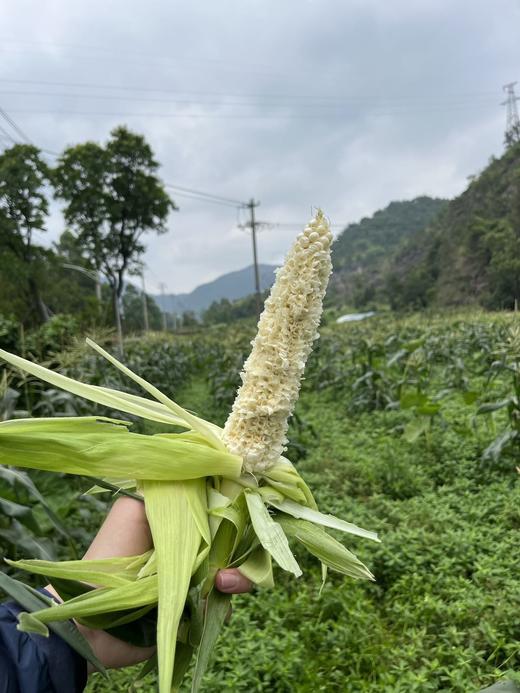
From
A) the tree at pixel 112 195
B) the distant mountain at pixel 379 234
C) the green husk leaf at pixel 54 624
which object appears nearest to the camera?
the green husk leaf at pixel 54 624

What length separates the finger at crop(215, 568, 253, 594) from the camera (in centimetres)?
85

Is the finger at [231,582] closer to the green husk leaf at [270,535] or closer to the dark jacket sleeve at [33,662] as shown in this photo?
the green husk leaf at [270,535]

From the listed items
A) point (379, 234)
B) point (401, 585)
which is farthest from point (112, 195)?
point (379, 234)

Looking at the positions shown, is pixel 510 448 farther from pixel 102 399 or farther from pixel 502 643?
pixel 102 399

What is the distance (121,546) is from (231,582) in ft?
0.71

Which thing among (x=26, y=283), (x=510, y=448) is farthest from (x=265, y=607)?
(x=26, y=283)

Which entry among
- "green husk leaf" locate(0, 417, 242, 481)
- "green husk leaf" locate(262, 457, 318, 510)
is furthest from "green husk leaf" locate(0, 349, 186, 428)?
"green husk leaf" locate(262, 457, 318, 510)

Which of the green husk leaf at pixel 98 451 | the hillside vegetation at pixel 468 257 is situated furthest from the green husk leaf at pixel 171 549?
the hillside vegetation at pixel 468 257

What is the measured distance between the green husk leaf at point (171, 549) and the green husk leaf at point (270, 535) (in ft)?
0.30

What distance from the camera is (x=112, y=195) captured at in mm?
13805

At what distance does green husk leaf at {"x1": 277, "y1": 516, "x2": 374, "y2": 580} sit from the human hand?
14 cm

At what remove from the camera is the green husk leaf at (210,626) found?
75 cm

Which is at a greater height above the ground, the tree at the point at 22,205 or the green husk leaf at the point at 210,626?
the tree at the point at 22,205

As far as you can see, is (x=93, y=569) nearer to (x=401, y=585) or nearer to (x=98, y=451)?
(x=98, y=451)
